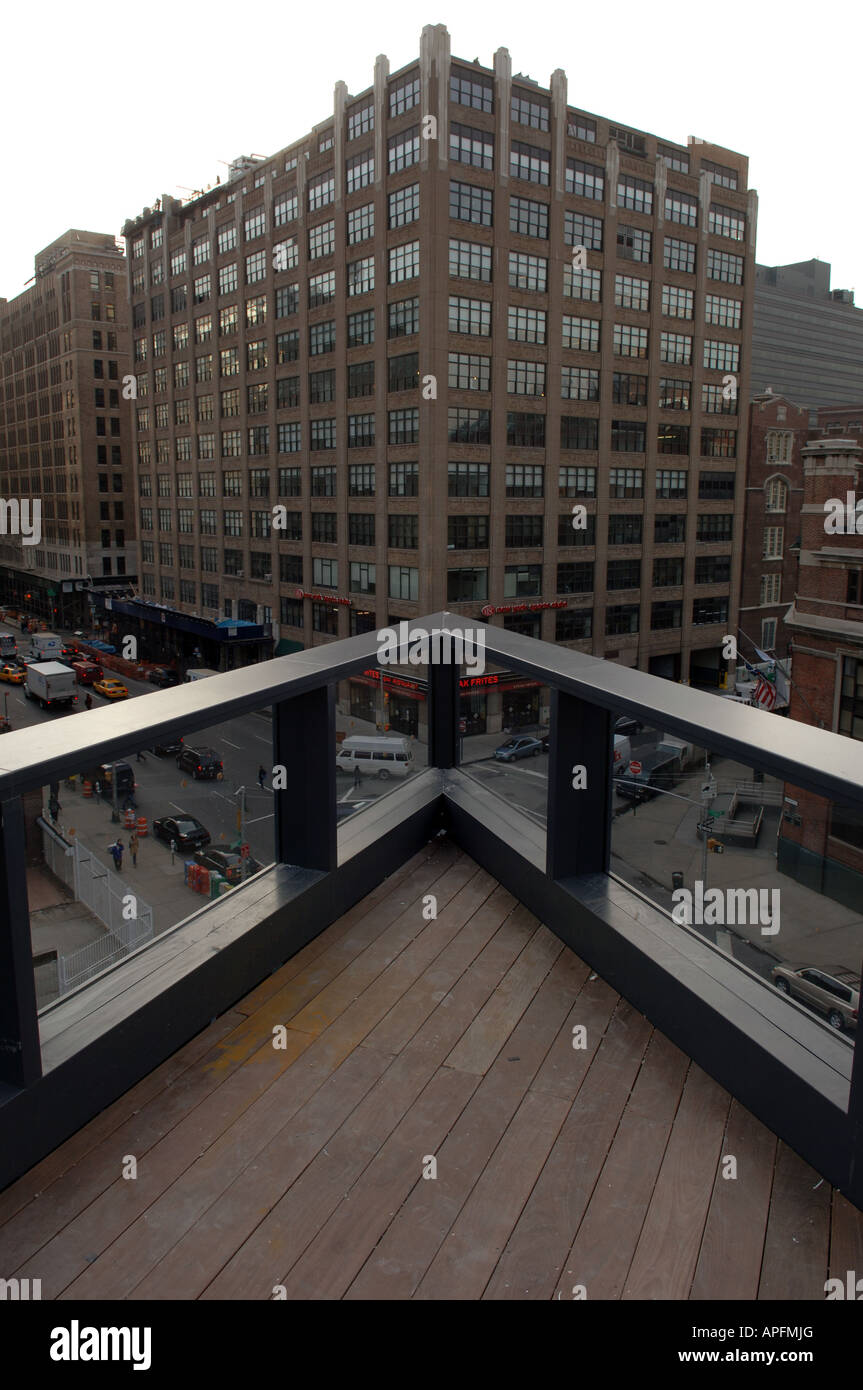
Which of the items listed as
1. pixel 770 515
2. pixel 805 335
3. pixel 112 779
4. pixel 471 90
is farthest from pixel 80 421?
pixel 805 335

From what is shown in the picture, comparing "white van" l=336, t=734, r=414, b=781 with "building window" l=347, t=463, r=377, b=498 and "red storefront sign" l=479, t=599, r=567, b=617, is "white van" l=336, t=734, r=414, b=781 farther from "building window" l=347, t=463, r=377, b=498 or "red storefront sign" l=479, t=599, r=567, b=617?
"building window" l=347, t=463, r=377, b=498

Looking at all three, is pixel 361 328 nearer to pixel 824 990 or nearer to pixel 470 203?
pixel 470 203

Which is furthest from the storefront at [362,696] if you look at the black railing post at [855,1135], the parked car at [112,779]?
the black railing post at [855,1135]

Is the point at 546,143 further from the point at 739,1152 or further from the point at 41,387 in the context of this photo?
the point at 41,387

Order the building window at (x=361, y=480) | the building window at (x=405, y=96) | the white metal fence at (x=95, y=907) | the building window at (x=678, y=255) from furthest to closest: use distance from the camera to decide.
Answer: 1. the building window at (x=678, y=255)
2. the building window at (x=361, y=480)
3. the building window at (x=405, y=96)
4. the white metal fence at (x=95, y=907)

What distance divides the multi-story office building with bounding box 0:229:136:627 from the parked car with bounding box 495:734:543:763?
81624 mm

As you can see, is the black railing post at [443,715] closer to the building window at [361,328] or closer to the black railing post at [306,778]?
the black railing post at [306,778]

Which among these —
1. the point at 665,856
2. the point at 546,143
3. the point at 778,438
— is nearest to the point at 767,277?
the point at 778,438

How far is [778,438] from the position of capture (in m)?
63.8

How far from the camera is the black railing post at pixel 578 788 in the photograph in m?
5.87

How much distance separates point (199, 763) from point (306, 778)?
57.8ft

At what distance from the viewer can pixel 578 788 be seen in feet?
19.7

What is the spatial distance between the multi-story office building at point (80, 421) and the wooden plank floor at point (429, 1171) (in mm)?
85443

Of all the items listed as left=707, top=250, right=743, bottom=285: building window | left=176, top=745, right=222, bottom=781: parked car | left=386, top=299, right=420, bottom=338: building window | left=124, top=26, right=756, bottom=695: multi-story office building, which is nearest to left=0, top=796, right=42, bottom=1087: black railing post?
left=176, top=745, right=222, bottom=781: parked car
